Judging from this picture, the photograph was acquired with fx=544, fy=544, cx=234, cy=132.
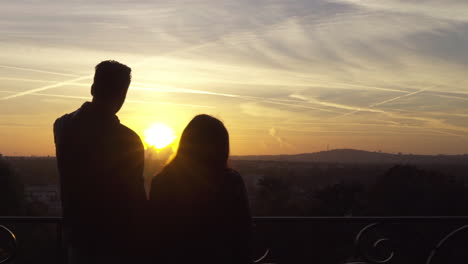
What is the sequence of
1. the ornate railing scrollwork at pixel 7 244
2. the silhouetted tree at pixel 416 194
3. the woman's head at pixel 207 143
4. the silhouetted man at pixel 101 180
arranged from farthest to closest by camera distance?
the silhouetted tree at pixel 416 194 → the ornate railing scrollwork at pixel 7 244 → the silhouetted man at pixel 101 180 → the woman's head at pixel 207 143

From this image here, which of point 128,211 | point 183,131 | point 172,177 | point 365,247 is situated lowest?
point 365,247

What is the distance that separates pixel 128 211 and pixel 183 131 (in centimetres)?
46

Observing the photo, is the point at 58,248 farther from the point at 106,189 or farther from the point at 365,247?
the point at 365,247

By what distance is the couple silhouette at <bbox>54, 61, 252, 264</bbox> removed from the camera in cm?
232

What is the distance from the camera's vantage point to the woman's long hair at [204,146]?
229 cm

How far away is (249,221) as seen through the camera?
2.41m

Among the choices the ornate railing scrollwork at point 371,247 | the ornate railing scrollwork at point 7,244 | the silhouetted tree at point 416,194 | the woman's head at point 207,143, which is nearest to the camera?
the woman's head at point 207,143

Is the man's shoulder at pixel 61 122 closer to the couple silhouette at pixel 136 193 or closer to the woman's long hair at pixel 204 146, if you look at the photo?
the couple silhouette at pixel 136 193

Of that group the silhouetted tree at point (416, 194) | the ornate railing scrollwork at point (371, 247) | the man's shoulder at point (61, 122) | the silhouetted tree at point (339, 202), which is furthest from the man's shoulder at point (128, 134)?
the silhouetted tree at point (339, 202)

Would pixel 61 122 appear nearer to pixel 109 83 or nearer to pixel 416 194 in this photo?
pixel 109 83

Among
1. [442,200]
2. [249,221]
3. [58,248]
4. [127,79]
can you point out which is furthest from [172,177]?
[442,200]

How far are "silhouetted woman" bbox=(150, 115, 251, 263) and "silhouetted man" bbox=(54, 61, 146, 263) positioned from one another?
0.19 metres

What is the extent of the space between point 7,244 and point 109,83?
147 centimetres

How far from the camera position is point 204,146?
2.30 metres
